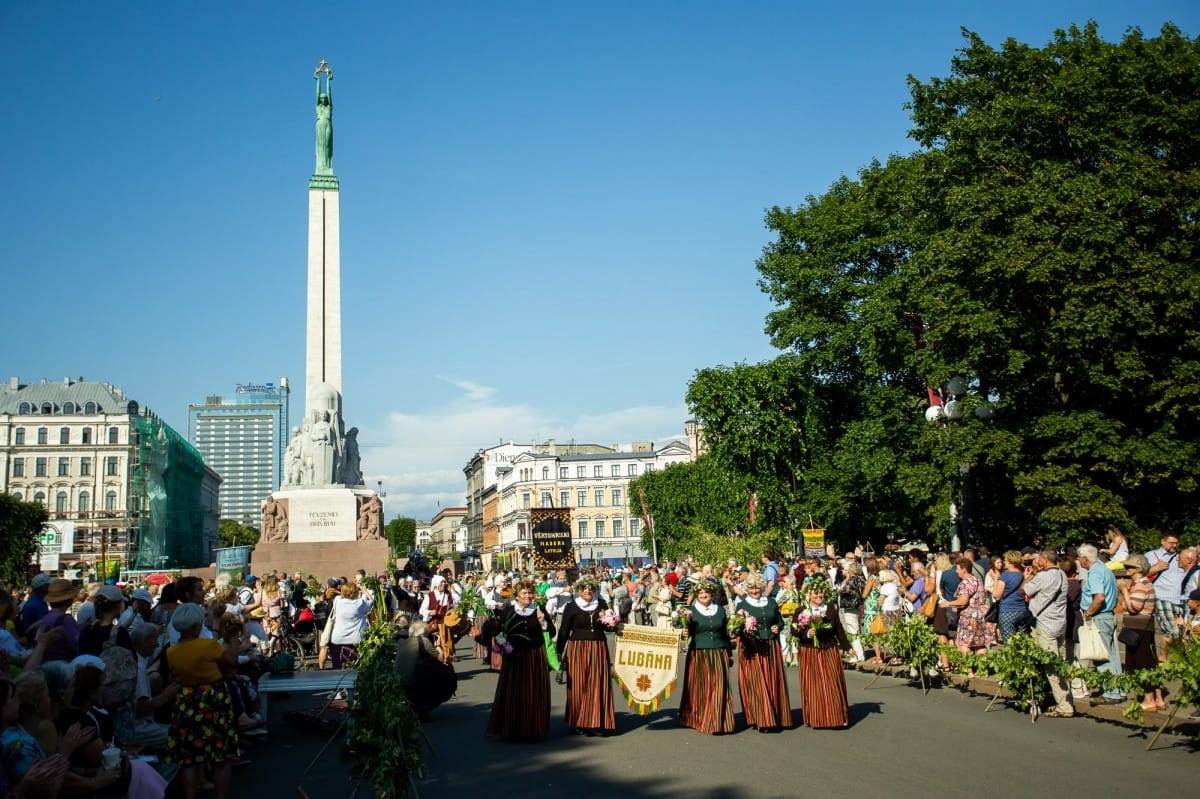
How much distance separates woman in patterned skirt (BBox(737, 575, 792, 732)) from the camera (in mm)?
11188

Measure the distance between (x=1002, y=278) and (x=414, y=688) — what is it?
1791 cm

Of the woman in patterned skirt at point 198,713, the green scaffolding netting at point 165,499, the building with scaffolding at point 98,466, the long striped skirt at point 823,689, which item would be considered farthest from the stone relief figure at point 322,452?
the building with scaffolding at point 98,466

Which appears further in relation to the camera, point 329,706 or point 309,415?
point 309,415

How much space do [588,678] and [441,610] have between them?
27.4 feet

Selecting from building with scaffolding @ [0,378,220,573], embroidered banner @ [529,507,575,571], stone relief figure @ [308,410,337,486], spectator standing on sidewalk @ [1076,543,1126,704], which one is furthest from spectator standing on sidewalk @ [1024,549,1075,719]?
building with scaffolding @ [0,378,220,573]

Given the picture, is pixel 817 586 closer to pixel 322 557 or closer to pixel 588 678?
pixel 588 678

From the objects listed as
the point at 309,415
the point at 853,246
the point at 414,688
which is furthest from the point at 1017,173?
the point at 309,415

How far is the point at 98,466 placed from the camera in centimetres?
9919

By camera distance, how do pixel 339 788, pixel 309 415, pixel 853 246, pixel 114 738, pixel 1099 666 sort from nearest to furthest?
pixel 114 738, pixel 339 788, pixel 1099 666, pixel 853 246, pixel 309 415

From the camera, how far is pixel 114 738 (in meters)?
8.45

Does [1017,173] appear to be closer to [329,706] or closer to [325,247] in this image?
[329,706]

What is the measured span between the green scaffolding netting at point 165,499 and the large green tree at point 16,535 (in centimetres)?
3072

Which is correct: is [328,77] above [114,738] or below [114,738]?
above

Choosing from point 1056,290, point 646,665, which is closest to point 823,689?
point 646,665
